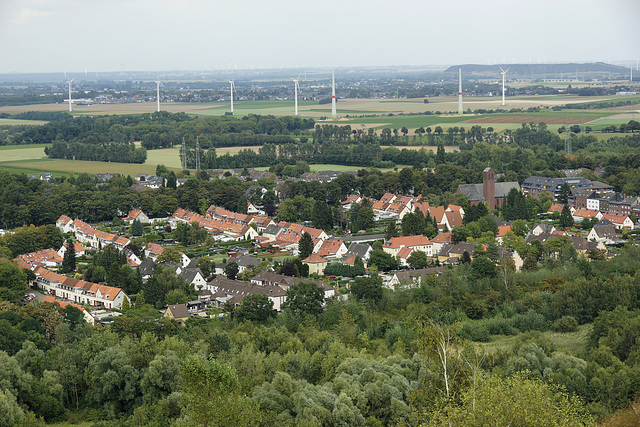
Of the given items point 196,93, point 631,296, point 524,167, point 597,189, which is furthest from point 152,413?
point 196,93

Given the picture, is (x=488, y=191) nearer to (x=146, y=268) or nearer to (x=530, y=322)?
(x=530, y=322)

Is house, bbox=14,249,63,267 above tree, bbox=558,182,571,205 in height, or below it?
below

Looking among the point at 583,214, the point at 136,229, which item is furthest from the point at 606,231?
the point at 136,229

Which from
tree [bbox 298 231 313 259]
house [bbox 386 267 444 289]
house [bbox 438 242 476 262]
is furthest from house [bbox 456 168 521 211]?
house [bbox 386 267 444 289]

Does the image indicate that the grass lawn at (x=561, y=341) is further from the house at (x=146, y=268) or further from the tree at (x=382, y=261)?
the house at (x=146, y=268)

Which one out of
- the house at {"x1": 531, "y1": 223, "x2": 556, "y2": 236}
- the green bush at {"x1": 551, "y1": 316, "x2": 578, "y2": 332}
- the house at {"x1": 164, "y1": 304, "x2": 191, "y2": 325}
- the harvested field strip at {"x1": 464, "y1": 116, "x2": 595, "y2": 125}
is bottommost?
the green bush at {"x1": 551, "y1": 316, "x2": 578, "y2": 332}

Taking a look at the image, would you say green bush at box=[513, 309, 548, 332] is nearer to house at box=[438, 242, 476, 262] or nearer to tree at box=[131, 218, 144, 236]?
house at box=[438, 242, 476, 262]

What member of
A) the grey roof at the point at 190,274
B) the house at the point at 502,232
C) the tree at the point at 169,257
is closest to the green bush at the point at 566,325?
the house at the point at 502,232
